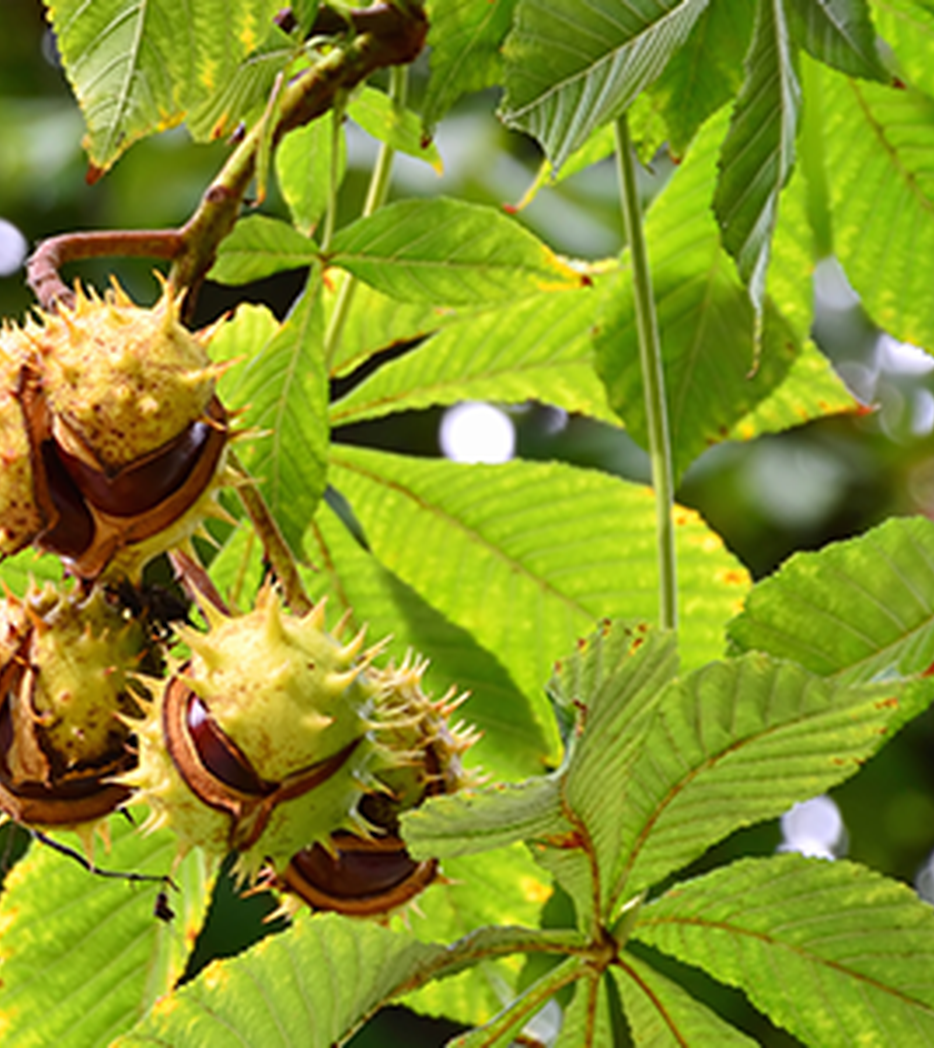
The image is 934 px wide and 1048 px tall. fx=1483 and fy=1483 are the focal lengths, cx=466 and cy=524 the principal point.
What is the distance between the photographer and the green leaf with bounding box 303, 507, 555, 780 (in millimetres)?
1271

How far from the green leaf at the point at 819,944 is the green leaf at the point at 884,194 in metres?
0.51

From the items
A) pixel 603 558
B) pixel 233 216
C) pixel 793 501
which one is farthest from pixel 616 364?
pixel 793 501

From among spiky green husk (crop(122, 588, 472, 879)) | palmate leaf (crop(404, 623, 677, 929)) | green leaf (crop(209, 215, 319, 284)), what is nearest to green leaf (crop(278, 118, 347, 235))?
green leaf (crop(209, 215, 319, 284))

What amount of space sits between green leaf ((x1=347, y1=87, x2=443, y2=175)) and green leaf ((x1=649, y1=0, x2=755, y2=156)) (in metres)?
0.23

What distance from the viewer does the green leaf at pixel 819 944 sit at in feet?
2.59

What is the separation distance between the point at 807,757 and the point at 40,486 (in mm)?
443

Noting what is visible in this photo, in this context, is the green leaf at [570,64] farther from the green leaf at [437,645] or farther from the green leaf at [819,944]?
the green leaf at [437,645]

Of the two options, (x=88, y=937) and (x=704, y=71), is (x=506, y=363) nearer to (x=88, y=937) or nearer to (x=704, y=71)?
(x=704, y=71)

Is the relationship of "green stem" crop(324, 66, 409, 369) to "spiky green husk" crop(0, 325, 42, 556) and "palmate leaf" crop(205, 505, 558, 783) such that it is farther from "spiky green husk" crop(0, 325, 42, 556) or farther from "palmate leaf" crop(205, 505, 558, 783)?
"spiky green husk" crop(0, 325, 42, 556)

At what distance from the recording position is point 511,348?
4.57ft

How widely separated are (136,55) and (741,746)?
49cm

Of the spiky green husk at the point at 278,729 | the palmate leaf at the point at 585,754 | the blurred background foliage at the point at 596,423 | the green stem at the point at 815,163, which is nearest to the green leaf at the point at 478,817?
the palmate leaf at the point at 585,754

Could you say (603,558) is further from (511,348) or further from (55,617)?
Answer: (55,617)

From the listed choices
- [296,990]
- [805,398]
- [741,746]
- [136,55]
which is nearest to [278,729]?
[296,990]
